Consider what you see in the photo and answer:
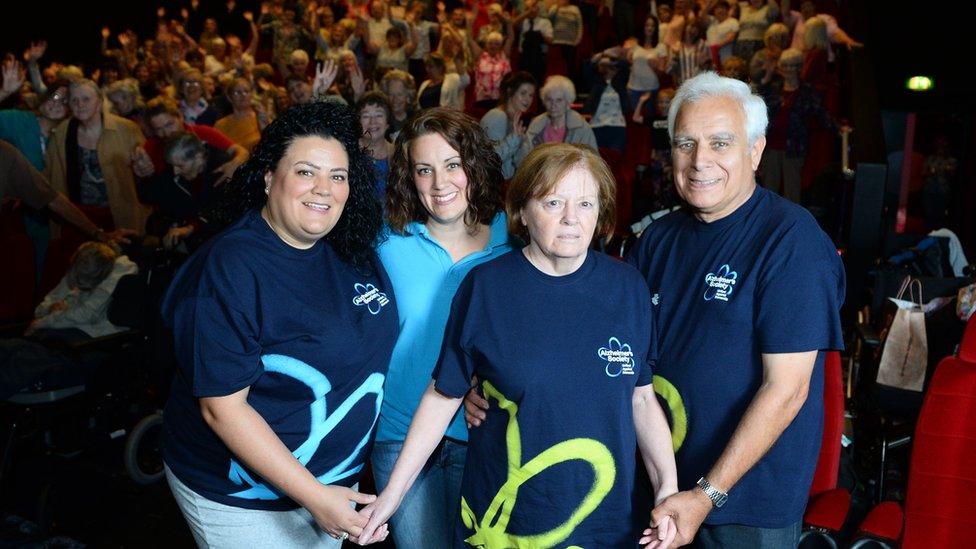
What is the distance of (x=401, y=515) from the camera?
80.4 inches

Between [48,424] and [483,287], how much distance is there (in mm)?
2743

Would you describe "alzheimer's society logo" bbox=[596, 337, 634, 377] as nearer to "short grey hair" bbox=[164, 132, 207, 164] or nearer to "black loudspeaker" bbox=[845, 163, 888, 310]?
"short grey hair" bbox=[164, 132, 207, 164]

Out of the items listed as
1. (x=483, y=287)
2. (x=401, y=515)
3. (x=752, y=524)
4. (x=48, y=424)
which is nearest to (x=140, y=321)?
(x=48, y=424)

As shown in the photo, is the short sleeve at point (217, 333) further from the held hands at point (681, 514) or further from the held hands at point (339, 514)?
the held hands at point (681, 514)

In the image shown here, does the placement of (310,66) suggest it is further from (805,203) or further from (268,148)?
(268,148)

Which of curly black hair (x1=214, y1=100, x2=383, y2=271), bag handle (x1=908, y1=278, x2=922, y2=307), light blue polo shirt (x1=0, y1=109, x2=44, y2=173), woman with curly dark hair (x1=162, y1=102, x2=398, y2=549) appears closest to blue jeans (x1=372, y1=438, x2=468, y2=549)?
woman with curly dark hair (x1=162, y1=102, x2=398, y2=549)

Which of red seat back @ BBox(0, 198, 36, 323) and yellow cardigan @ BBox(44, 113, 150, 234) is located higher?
yellow cardigan @ BBox(44, 113, 150, 234)

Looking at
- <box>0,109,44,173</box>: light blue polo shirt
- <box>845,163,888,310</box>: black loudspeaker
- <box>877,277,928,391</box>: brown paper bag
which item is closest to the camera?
<box>877,277,928,391</box>: brown paper bag

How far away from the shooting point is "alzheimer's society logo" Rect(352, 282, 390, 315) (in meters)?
1.83

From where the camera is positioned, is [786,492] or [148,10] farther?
[148,10]

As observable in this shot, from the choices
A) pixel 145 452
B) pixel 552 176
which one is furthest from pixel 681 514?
pixel 145 452

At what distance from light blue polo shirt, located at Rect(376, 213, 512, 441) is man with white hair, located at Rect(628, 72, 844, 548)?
51 centimetres

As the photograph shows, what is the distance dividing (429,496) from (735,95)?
45.9 inches

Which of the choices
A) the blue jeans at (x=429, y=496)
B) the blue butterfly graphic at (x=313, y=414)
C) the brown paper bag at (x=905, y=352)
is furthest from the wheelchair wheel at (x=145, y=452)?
the brown paper bag at (x=905, y=352)
